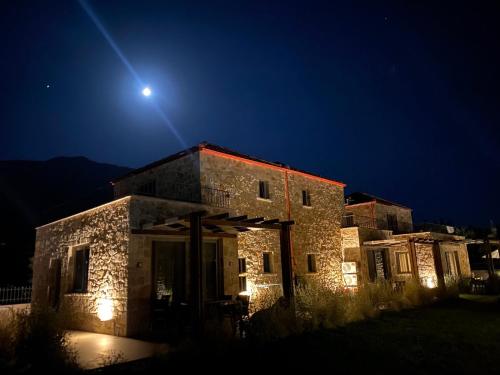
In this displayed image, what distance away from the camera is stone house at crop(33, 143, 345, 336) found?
925 cm

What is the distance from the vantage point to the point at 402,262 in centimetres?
2158

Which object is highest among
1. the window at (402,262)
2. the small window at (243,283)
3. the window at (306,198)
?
the window at (306,198)

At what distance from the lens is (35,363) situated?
576cm

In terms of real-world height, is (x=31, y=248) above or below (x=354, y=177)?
below

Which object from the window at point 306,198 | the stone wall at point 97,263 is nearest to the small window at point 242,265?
the window at point 306,198

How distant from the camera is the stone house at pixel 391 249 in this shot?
1752cm

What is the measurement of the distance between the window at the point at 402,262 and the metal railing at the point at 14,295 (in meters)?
19.7

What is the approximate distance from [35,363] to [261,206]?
34.2 ft

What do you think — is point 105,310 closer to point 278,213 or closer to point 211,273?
point 211,273

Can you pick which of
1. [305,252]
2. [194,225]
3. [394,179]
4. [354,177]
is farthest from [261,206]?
[394,179]

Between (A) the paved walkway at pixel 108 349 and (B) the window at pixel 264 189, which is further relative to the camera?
(B) the window at pixel 264 189

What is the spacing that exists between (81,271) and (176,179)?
460cm

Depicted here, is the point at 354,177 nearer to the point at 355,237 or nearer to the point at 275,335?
the point at 355,237

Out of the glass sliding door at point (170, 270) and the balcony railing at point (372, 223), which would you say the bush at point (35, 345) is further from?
the balcony railing at point (372, 223)
